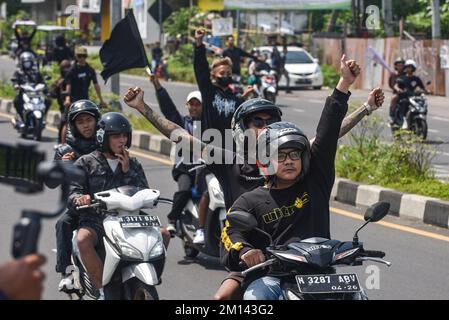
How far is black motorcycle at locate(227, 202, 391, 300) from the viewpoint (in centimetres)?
500

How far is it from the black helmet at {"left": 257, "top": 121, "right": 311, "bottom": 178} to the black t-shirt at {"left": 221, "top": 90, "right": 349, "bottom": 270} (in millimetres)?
82

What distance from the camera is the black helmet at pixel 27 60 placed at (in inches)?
775

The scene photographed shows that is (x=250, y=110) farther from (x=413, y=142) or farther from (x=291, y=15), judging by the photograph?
(x=291, y=15)

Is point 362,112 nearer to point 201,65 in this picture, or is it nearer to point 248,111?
point 248,111

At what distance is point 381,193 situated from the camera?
11773 millimetres

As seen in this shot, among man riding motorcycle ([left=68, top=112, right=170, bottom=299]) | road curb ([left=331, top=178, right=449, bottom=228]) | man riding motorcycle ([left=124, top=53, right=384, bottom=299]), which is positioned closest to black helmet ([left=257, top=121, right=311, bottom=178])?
man riding motorcycle ([left=124, top=53, right=384, bottom=299])

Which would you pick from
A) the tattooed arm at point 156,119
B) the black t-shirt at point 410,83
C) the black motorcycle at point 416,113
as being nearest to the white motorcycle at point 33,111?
the black motorcycle at point 416,113

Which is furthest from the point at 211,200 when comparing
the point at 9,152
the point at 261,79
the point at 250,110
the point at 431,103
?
the point at 431,103

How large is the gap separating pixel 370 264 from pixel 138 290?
2.95m

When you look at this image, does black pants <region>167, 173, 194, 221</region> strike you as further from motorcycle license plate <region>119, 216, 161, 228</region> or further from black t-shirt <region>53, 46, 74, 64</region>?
black t-shirt <region>53, 46, 74, 64</region>

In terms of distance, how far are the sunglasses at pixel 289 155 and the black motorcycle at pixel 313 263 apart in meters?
0.40

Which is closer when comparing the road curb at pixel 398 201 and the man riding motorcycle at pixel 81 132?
the man riding motorcycle at pixel 81 132

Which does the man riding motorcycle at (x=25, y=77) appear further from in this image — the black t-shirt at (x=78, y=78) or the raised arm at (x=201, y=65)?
the raised arm at (x=201, y=65)

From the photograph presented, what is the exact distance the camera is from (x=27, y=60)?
65.2ft
